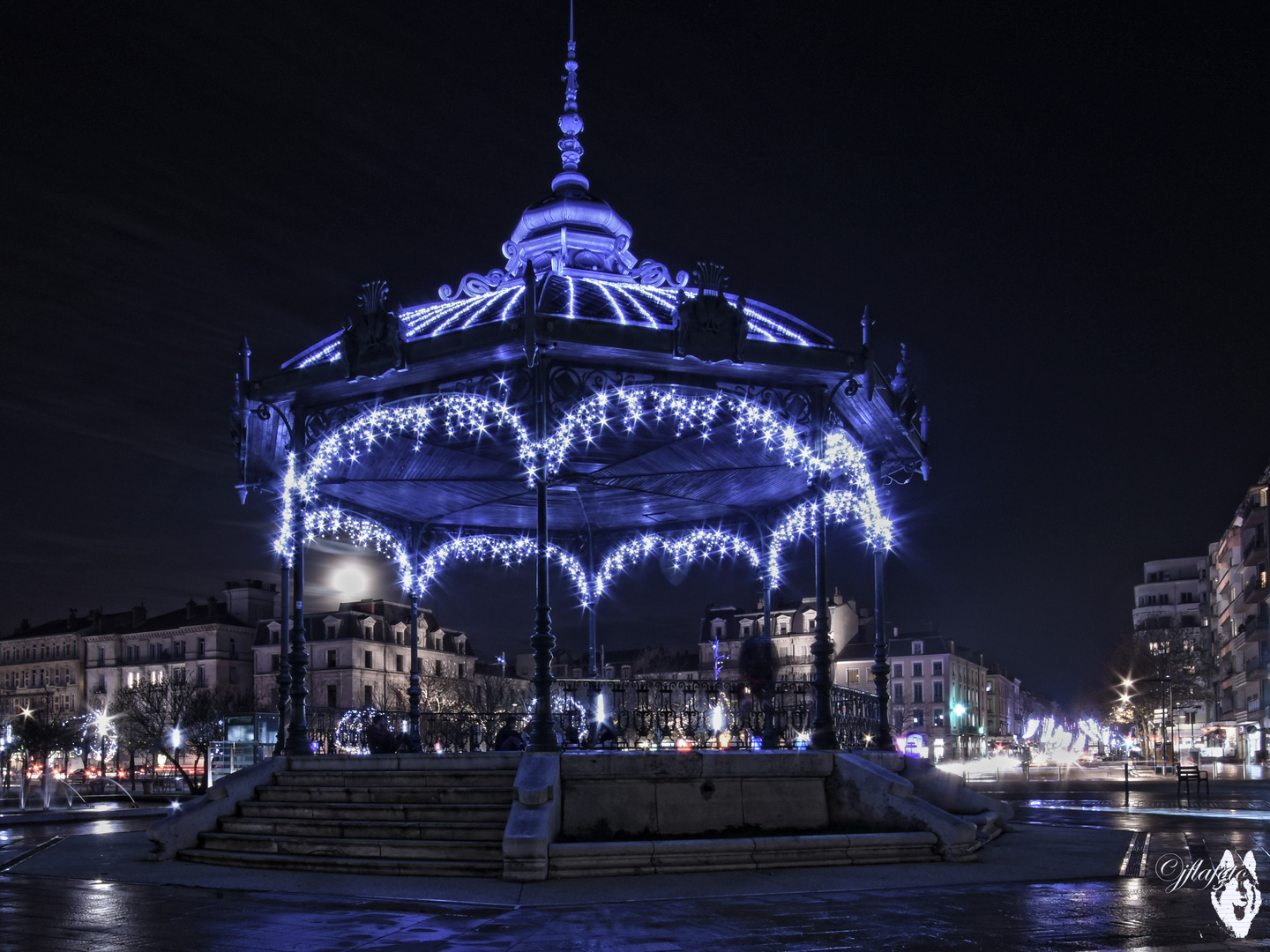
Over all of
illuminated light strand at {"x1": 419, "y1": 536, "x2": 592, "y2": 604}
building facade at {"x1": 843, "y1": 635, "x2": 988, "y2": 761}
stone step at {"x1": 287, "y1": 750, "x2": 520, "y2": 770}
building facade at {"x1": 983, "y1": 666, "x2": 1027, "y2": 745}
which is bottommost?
building facade at {"x1": 983, "y1": 666, "x2": 1027, "y2": 745}

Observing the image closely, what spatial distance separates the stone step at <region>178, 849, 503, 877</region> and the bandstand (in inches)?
85.5

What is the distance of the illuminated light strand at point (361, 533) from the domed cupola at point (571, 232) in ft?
22.4

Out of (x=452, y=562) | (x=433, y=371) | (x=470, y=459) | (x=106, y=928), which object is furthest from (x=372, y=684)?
(x=106, y=928)

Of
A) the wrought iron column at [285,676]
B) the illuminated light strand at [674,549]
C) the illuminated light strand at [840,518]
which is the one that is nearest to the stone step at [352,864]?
the wrought iron column at [285,676]

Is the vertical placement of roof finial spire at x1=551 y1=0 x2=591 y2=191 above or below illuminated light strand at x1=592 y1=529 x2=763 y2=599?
above

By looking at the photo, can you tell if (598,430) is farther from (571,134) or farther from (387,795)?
(387,795)

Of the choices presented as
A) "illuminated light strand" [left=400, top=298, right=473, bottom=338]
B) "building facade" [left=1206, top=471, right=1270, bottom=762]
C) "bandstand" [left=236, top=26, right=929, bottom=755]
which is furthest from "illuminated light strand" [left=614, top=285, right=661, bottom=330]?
"building facade" [left=1206, top=471, right=1270, bottom=762]

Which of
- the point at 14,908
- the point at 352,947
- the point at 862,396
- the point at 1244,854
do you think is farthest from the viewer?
the point at 862,396

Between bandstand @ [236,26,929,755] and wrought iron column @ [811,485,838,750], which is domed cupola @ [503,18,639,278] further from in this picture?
wrought iron column @ [811,485,838,750]

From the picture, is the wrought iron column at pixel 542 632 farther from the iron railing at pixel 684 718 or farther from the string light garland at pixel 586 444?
the iron railing at pixel 684 718

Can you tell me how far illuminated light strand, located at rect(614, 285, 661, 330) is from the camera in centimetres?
1628

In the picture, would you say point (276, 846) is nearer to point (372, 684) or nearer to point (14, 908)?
point (14, 908)

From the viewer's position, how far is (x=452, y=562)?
29.9m

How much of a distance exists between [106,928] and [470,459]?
14938 mm
